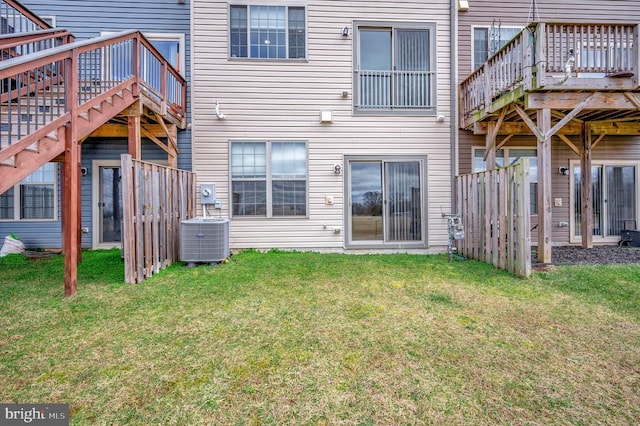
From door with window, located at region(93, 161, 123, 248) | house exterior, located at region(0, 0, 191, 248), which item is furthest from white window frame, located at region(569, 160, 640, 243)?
door with window, located at region(93, 161, 123, 248)

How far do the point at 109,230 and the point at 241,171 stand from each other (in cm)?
345

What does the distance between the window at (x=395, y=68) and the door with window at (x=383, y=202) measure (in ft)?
4.44

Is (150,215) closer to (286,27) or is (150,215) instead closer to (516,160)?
(286,27)

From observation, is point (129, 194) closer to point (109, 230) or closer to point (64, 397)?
point (64, 397)

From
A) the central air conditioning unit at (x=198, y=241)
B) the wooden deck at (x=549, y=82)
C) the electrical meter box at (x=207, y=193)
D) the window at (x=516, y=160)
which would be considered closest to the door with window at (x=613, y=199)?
the window at (x=516, y=160)

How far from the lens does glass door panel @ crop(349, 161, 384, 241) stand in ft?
23.3

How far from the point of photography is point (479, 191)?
5.91 metres

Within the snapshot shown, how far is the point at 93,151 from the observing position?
23.3ft

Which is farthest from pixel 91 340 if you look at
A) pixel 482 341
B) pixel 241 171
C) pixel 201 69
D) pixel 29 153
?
pixel 201 69

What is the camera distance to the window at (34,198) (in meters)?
6.98

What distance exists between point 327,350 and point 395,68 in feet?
21.6

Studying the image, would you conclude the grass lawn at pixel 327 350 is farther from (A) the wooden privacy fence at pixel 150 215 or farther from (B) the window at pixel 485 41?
(B) the window at pixel 485 41

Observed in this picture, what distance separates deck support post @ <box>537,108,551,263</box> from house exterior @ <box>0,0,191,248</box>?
698cm

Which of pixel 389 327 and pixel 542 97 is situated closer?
Answer: pixel 389 327
